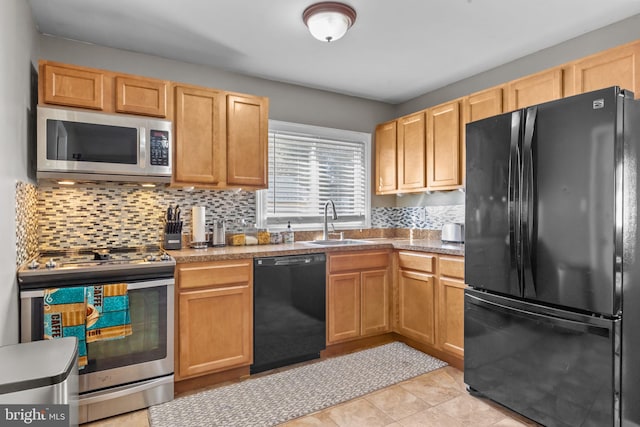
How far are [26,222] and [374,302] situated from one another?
2.69 meters

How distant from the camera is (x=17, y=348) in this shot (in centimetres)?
156

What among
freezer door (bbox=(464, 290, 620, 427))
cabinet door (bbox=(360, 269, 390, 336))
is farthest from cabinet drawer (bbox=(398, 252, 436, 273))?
freezer door (bbox=(464, 290, 620, 427))

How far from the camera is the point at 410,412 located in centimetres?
230

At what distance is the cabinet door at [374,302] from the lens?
3.33m

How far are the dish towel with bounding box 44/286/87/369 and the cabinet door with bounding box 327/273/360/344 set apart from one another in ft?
5.80

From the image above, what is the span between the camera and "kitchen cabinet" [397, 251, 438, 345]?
3064 mm

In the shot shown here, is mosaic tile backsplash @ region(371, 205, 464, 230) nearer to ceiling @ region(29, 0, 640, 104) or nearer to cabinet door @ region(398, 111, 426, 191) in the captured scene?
cabinet door @ region(398, 111, 426, 191)

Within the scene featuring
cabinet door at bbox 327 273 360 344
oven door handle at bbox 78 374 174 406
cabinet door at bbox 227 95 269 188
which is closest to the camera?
oven door handle at bbox 78 374 174 406

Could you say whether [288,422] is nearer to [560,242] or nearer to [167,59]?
[560,242]

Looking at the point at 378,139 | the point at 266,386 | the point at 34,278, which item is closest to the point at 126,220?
the point at 34,278

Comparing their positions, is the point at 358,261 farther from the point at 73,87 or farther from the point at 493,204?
the point at 73,87

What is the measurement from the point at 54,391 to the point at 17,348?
1.49ft

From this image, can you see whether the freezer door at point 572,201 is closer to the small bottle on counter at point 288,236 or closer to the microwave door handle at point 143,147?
the small bottle on counter at point 288,236

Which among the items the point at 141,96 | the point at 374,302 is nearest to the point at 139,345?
the point at 141,96
